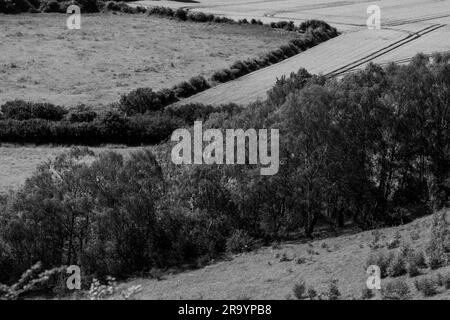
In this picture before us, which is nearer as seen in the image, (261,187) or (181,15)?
(261,187)

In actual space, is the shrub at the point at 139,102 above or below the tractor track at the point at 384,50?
below

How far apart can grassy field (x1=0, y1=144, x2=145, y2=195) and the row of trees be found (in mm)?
13950

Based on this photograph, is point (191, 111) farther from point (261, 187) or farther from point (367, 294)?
point (367, 294)

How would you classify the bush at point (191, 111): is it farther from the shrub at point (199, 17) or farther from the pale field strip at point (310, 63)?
the shrub at point (199, 17)

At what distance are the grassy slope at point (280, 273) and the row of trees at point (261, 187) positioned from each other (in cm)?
263

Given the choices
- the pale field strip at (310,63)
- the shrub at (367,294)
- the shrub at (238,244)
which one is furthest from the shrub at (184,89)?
the shrub at (367,294)

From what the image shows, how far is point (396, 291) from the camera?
3309 centimetres

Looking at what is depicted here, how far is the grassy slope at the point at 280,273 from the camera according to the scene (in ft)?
123

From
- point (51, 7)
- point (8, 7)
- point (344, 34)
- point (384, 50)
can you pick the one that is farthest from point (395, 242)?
point (8, 7)

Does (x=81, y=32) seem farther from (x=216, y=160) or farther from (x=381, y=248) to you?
(x=381, y=248)

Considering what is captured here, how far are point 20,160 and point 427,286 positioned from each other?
143ft

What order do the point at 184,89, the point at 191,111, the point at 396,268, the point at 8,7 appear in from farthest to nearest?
the point at 8,7
the point at 184,89
the point at 191,111
the point at 396,268

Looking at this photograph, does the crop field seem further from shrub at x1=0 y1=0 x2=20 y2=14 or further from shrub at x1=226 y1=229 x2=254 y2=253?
shrub at x1=226 y1=229 x2=254 y2=253
